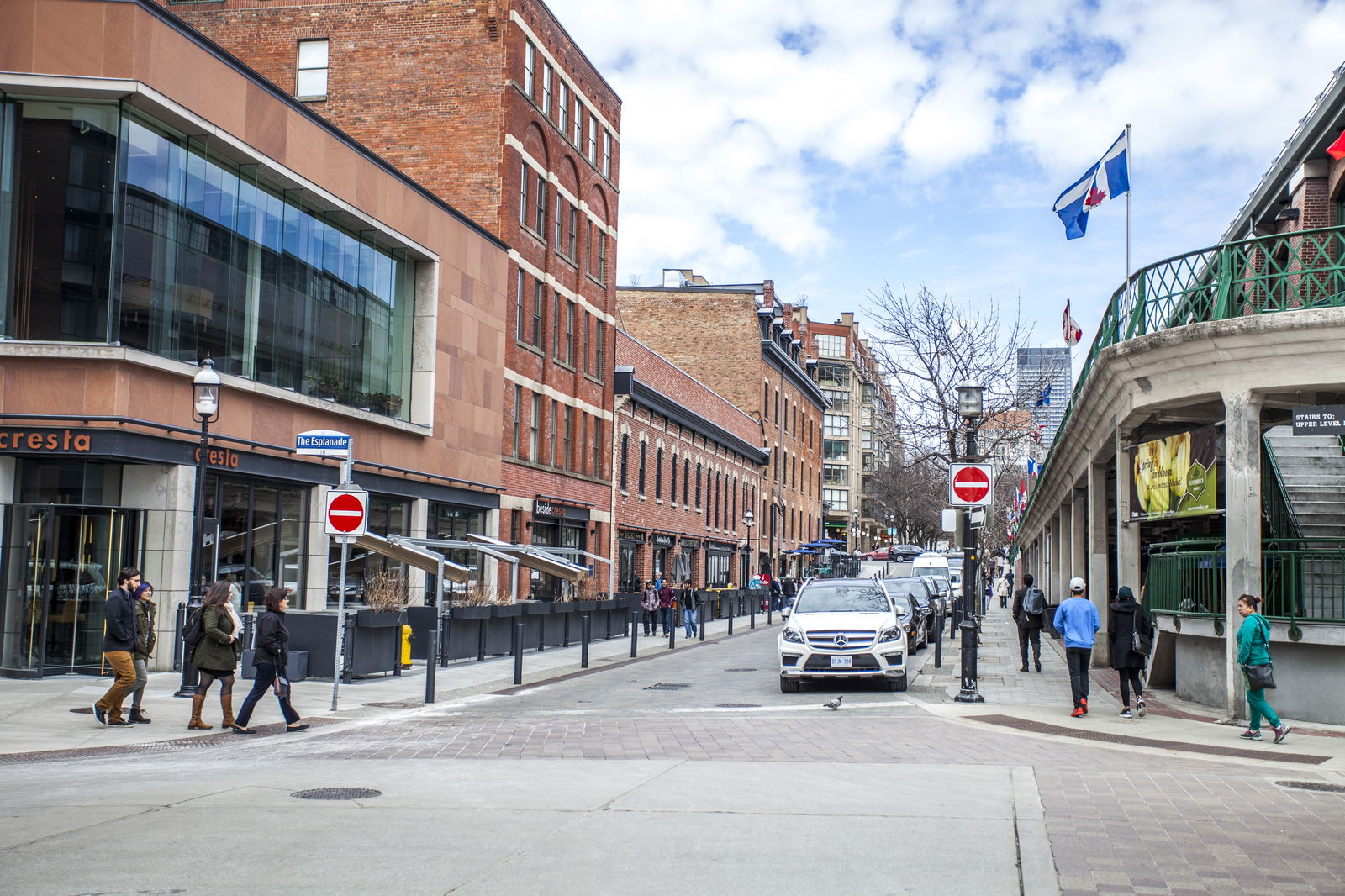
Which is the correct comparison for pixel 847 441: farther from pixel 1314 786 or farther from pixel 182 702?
pixel 1314 786

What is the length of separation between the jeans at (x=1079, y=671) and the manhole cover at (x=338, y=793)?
9516 millimetres

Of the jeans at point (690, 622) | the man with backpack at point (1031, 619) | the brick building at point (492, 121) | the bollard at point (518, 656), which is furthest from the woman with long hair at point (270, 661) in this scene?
the jeans at point (690, 622)

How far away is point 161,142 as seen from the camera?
20766 millimetres

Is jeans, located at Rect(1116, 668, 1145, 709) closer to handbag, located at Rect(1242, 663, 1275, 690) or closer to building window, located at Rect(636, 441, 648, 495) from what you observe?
handbag, located at Rect(1242, 663, 1275, 690)

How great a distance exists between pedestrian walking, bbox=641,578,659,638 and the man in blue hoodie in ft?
61.0

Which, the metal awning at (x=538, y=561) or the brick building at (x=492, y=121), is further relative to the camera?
the brick building at (x=492, y=121)

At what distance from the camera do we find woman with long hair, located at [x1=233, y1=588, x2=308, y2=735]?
45.5 ft

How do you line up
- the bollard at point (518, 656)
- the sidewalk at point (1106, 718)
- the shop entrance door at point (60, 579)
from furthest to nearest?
1. the bollard at point (518, 656)
2. the shop entrance door at point (60, 579)
3. the sidewalk at point (1106, 718)

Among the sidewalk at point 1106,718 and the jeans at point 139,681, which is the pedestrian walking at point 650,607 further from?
the jeans at point 139,681

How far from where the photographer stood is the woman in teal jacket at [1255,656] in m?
13.5

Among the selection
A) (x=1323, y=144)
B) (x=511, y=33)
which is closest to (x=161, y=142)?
(x=511, y=33)

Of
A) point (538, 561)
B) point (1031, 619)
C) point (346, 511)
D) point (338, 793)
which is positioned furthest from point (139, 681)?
point (1031, 619)

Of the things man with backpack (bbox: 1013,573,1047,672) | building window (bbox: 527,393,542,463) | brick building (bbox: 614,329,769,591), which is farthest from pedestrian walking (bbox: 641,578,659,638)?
man with backpack (bbox: 1013,573,1047,672)

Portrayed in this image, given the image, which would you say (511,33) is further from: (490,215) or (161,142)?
(161,142)
